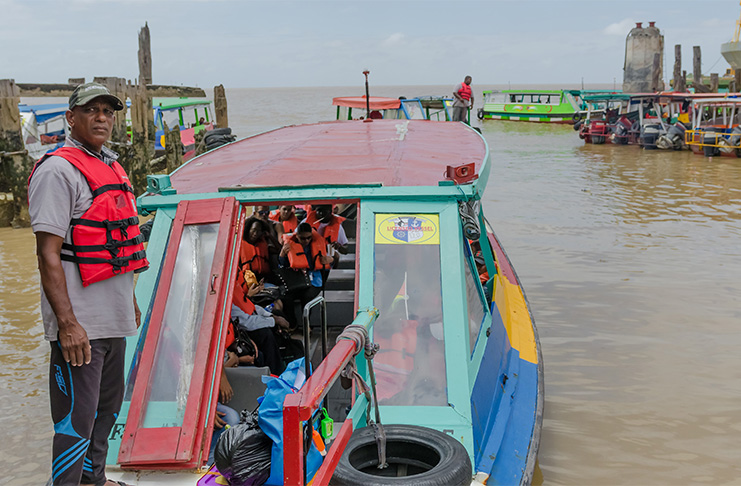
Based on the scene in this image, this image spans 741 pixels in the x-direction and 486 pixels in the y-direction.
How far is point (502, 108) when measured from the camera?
4112 cm

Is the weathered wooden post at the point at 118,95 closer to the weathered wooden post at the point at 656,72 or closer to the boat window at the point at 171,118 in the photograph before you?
the boat window at the point at 171,118

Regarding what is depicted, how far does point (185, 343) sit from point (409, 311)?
1.30 metres

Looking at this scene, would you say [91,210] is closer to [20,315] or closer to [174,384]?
[174,384]

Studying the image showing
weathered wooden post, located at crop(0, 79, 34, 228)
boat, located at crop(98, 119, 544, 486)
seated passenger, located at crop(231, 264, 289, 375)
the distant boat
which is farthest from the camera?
the distant boat

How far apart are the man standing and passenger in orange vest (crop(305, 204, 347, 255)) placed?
13.6 feet

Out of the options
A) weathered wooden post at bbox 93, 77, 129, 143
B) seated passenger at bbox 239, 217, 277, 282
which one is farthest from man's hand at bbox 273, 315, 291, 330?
weathered wooden post at bbox 93, 77, 129, 143

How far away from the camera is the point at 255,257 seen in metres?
6.40

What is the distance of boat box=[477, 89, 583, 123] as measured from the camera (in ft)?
126

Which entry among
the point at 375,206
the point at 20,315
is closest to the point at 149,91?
the point at 20,315

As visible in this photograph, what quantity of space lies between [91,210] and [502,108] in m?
40.1

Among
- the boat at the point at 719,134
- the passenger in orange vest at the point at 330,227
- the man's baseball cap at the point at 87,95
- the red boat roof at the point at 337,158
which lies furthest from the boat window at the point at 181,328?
the boat at the point at 719,134

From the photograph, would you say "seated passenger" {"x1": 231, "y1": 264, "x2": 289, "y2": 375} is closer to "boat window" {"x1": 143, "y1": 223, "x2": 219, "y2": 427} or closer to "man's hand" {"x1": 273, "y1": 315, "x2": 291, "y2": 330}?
"man's hand" {"x1": 273, "y1": 315, "x2": 291, "y2": 330}

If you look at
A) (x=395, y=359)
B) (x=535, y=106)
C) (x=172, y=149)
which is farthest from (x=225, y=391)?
(x=535, y=106)

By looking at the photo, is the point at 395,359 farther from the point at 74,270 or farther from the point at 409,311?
the point at 74,270
